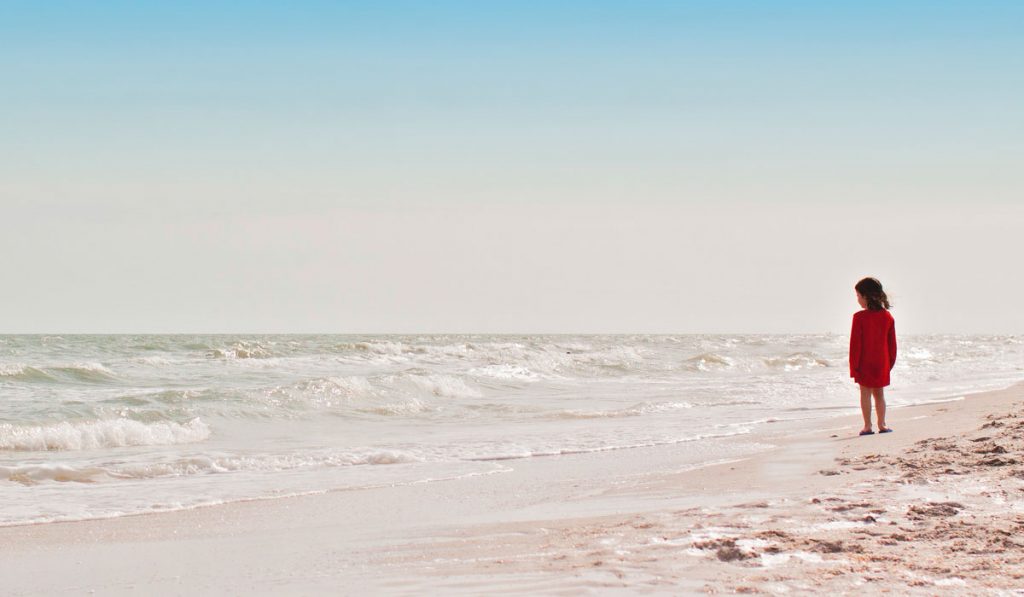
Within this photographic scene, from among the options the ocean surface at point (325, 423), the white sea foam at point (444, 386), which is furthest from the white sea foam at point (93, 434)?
the white sea foam at point (444, 386)

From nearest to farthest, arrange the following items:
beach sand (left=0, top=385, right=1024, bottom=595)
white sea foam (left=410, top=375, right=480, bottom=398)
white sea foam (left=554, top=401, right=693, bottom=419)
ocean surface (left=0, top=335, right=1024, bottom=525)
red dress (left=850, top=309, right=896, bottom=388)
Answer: beach sand (left=0, top=385, right=1024, bottom=595), ocean surface (left=0, top=335, right=1024, bottom=525), red dress (left=850, top=309, right=896, bottom=388), white sea foam (left=554, top=401, right=693, bottom=419), white sea foam (left=410, top=375, right=480, bottom=398)

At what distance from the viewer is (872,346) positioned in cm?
902

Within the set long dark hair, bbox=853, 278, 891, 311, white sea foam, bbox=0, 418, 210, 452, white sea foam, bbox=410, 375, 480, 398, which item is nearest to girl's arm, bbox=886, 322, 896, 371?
long dark hair, bbox=853, 278, 891, 311

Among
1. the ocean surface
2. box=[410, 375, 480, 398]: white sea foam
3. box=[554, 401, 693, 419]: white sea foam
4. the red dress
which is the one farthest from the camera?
box=[410, 375, 480, 398]: white sea foam

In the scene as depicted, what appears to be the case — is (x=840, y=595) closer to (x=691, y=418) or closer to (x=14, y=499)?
(x=14, y=499)

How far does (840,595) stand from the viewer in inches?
127

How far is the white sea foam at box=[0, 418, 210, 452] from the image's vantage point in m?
10.2

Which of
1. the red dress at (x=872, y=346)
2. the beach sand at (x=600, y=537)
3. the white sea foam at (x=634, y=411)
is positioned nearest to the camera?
the beach sand at (x=600, y=537)

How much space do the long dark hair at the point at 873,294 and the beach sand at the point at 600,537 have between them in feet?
6.87

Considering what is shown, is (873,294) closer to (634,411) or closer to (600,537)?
(600,537)

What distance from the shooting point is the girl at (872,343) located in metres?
8.96

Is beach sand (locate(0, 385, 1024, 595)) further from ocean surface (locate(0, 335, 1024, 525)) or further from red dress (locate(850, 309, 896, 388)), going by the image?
red dress (locate(850, 309, 896, 388))

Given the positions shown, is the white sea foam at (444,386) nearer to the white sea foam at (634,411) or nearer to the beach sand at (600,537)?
the white sea foam at (634,411)

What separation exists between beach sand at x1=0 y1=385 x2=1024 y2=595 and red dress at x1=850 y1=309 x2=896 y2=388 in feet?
6.20
